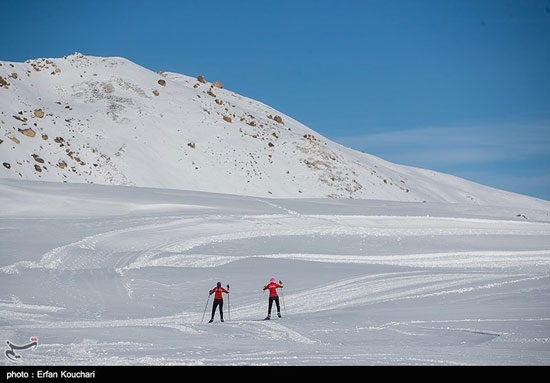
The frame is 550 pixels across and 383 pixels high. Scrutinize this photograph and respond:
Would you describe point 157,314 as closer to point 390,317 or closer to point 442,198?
point 390,317

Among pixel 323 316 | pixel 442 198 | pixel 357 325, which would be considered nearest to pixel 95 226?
pixel 323 316

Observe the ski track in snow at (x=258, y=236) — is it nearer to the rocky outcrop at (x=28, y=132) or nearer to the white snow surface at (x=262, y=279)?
the white snow surface at (x=262, y=279)

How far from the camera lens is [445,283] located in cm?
2409

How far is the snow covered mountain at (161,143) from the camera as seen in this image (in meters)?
60.3

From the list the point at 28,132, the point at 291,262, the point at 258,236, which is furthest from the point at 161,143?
the point at 291,262

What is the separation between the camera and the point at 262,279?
25.4 m

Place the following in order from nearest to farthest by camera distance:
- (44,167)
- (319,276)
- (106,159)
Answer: (319,276)
(44,167)
(106,159)

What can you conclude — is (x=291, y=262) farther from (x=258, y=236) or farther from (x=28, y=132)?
(x=28, y=132)

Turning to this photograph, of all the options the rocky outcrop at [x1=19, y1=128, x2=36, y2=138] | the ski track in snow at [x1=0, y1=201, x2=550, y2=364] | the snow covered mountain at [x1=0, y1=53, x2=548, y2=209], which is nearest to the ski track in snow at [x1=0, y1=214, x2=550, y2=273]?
the ski track in snow at [x1=0, y1=201, x2=550, y2=364]

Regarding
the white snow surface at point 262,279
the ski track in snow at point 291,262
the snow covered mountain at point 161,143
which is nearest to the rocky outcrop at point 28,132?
the snow covered mountain at point 161,143

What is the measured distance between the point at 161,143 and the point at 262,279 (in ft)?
147

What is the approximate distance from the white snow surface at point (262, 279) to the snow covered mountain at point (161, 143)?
58.7 feet

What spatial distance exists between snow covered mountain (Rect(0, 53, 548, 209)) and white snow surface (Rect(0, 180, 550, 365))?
17.9 metres
